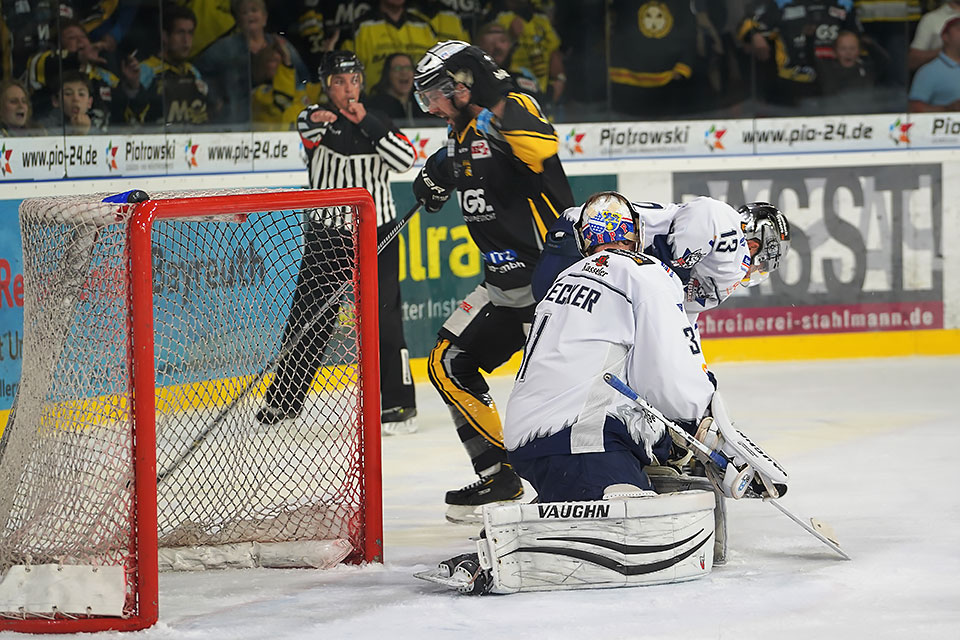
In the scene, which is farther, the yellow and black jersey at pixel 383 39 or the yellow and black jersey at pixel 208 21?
the yellow and black jersey at pixel 383 39

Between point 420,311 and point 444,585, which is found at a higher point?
point 420,311

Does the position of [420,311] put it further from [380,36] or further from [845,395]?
[845,395]

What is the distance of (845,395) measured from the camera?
688 cm

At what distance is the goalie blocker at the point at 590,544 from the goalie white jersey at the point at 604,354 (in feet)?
0.67

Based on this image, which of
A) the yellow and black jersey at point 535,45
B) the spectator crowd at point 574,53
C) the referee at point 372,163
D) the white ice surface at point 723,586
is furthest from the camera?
the yellow and black jersey at point 535,45

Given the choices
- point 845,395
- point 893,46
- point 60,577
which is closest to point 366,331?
point 60,577

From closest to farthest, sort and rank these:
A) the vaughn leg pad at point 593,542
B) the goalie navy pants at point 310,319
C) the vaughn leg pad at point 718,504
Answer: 1. the vaughn leg pad at point 593,542
2. the vaughn leg pad at point 718,504
3. the goalie navy pants at point 310,319

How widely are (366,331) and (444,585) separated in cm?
74

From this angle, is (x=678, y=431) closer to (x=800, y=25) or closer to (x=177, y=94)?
(x=177, y=94)

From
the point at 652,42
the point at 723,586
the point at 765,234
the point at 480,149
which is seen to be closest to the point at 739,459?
the point at 723,586

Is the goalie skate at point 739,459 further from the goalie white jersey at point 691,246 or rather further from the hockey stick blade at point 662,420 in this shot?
the goalie white jersey at point 691,246

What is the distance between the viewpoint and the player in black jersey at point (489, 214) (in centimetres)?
466

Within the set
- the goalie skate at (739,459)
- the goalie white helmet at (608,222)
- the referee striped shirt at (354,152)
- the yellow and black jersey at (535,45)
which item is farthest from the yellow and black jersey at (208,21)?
the goalie skate at (739,459)

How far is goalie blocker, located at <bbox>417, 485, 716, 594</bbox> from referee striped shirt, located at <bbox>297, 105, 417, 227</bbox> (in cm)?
324
